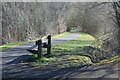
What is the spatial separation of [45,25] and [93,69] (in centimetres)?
2194

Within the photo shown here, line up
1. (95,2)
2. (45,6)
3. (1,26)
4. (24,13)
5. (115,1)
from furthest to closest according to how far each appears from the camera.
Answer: (45,6) → (24,13) → (1,26) → (95,2) → (115,1)

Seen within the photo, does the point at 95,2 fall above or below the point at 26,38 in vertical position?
above

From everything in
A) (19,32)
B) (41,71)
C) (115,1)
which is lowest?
(41,71)

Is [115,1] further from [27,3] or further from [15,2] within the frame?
[27,3]

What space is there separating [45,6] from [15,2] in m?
7.79

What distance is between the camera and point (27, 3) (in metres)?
24.4

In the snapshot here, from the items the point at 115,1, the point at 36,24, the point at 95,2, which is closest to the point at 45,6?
the point at 36,24

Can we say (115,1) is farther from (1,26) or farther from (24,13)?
(24,13)

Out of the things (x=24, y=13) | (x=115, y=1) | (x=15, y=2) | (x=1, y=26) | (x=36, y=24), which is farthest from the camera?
(x=36, y=24)

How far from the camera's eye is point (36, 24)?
26578 millimetres

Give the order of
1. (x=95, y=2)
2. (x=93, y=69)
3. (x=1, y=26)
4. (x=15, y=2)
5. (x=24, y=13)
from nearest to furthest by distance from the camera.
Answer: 1. (x=93, y=69)
2. (x=95, y=2)
3. (x=1, y=26)
4. (x=15, y=2)
5. (x=24, y=13)

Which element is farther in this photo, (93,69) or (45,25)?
(45,25)

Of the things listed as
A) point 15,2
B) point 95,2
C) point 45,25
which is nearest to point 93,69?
point 95,2

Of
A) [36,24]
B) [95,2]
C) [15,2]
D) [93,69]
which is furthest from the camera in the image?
[36,24]
